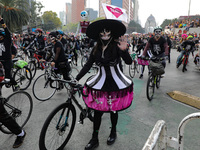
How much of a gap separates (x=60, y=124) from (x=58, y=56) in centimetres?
293

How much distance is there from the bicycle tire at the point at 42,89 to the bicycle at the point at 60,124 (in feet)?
7.78

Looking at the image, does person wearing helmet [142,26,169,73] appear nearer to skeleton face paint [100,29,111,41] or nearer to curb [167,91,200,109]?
curb [167,91,200,109]

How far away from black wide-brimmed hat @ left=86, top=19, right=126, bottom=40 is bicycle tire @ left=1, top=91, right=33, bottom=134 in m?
1.88

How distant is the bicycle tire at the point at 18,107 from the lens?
2.92 meters

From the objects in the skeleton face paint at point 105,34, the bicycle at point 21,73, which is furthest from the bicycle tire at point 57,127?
the bicycle at point 21,73

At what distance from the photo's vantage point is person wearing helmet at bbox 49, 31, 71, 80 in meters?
4.86

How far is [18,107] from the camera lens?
3.12 meters

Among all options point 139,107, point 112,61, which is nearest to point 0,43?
point 112,61

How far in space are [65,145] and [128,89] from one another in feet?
4.89

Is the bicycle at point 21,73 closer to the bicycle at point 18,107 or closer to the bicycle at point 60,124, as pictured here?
the bicycle at point 18,107

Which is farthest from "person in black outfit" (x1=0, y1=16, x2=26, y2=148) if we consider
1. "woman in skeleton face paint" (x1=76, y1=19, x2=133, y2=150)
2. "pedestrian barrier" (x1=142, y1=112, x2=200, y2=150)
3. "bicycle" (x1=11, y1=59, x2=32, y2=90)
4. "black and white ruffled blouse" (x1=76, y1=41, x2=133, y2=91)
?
"pedestrian barrier" (x1=142, y1=112, x2=200, y2=150)

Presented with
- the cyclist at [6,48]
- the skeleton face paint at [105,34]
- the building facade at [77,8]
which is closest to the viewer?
the skeleton face paint at [105,34]

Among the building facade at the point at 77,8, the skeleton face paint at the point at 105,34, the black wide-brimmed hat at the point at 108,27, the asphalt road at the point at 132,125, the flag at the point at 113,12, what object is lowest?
the asphalt road at the point at 132,125

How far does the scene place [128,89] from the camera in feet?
7.98
